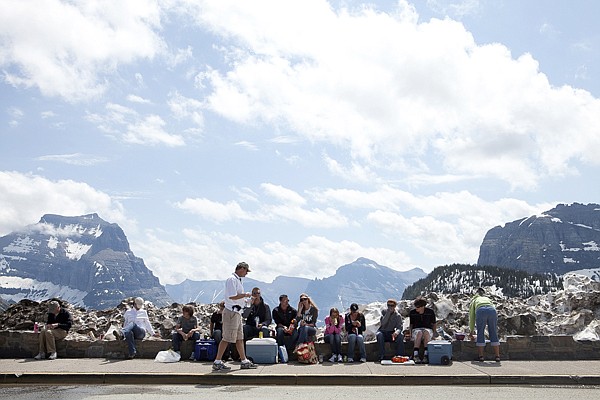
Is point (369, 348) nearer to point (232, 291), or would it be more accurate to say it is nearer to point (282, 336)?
point (282, 336)

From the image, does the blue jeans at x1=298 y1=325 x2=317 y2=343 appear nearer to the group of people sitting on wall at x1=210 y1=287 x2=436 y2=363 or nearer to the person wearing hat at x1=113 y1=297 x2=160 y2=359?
the group of people sitting on wall at x1=210 y1=287 x2=436 y2=363

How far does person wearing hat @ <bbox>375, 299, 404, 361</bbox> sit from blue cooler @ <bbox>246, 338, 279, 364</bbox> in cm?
266

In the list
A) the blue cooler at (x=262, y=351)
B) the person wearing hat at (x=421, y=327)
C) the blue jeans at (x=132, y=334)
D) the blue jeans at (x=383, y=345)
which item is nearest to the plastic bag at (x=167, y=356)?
the blue jeans at (x=132, y=334)

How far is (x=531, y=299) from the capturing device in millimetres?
36156

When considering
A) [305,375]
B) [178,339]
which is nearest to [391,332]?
[305,375]

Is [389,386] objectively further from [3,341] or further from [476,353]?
[3,341]

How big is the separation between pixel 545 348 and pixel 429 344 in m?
3.06

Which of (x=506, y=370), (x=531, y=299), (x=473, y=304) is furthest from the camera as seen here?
(x=531, y=299)

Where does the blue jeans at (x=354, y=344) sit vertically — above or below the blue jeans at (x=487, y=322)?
below

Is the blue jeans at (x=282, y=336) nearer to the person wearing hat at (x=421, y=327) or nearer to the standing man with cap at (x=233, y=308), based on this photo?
the standing man with cap at (x=233, y=308)

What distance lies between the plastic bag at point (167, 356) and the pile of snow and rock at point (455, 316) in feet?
16.2

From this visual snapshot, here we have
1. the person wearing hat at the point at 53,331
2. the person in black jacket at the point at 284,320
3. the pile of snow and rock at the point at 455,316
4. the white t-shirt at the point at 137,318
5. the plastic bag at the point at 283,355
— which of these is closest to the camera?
the plastic bag at the point at 283,355

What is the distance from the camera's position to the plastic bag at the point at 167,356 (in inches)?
555

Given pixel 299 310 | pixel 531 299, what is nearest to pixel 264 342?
pixel 299 310
